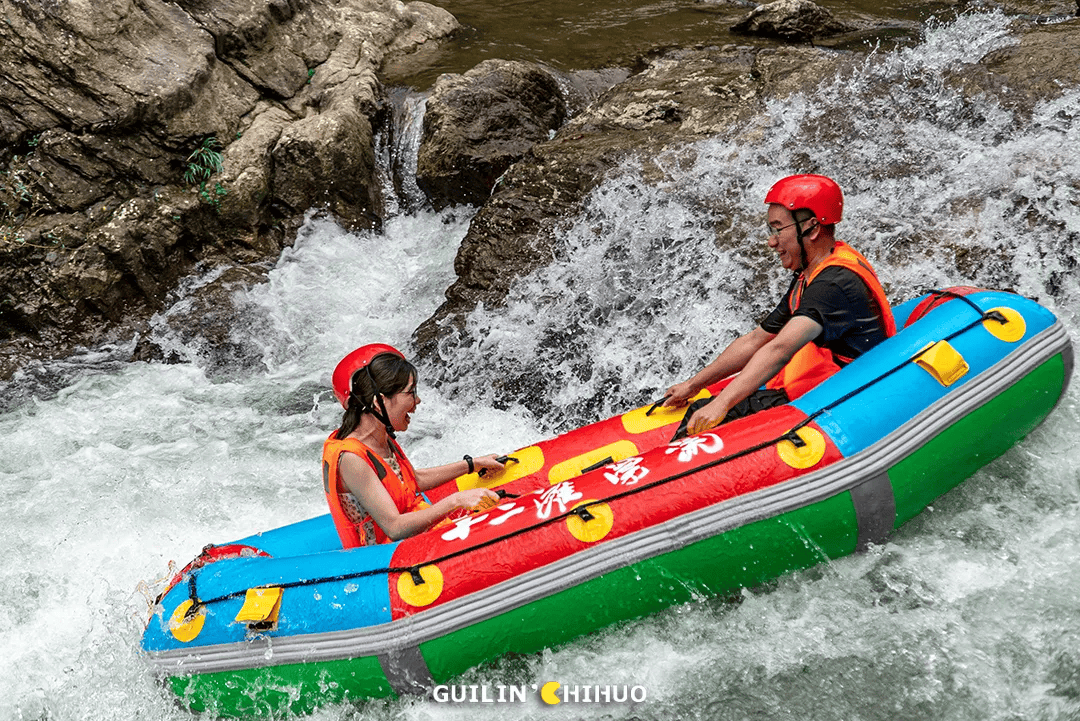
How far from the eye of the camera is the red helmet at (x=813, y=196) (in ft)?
11.7

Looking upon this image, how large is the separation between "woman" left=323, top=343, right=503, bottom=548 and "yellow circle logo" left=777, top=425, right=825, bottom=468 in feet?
3.73

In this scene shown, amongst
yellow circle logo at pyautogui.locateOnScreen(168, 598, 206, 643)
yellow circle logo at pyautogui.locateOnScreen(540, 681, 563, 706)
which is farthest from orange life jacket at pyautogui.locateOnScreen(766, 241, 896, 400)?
yellow circle logo at pyautogui.locateOnScreen(168, 598, 206, 643)

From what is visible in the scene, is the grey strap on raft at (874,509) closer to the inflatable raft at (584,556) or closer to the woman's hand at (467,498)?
the inflatable raft at (584,556)

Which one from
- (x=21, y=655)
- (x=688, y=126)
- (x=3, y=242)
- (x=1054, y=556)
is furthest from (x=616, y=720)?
(x=3, y=242)

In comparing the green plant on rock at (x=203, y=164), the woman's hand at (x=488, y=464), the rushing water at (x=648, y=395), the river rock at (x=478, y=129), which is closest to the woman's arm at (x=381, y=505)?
the woman's hand at (x=488, y=464)

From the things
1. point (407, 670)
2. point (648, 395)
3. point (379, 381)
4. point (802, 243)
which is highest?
point (802, 243)

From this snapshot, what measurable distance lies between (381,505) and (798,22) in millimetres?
7033

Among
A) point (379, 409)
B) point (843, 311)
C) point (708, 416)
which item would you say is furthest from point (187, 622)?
point (843, 311)

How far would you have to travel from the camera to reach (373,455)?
11.2ft

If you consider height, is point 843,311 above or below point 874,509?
above

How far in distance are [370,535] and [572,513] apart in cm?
82

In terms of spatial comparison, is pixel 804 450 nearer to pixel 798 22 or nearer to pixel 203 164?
pixel 203 164

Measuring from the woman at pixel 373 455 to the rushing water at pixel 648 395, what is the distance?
0.61m

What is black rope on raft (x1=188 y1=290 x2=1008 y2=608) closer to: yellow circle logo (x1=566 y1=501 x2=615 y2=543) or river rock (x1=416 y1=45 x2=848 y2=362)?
yellow circle logo (x1=566 y1=501 x2=615 y2=543)
